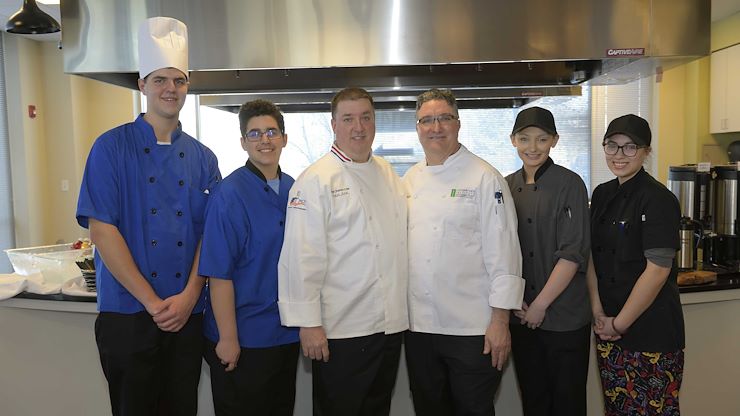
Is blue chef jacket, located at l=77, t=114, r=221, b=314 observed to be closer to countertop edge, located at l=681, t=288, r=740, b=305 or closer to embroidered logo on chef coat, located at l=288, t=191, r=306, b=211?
embroidered logo on chef coat, located at l=288, t=191, r=306, b=211

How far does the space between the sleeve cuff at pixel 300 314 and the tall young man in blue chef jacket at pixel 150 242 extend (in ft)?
1.01

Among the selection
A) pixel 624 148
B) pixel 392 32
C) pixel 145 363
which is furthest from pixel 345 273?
pixel 392 32

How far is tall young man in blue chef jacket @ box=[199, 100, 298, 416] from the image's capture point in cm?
164

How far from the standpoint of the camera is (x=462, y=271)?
68.2 inches

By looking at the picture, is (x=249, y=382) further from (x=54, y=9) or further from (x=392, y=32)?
(x=54, y=9)

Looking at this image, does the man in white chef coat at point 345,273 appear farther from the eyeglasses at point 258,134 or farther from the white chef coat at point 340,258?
the eyeglasses at point 258,134

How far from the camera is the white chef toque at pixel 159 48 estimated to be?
166 cm

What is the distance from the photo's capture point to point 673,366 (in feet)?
5.72

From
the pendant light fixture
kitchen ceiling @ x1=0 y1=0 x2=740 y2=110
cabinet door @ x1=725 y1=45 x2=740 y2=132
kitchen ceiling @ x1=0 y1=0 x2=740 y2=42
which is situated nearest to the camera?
the pendant light fixture

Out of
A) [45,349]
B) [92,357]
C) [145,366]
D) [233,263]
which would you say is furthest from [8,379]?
[233,263]

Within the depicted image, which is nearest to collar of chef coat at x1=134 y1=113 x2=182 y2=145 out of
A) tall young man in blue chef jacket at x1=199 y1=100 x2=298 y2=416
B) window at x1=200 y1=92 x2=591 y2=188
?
tall young man in blue chef jacket at x1=199 y1=100 x2=298 y2=416

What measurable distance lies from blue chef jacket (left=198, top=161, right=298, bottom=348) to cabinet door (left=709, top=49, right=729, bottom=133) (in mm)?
4732

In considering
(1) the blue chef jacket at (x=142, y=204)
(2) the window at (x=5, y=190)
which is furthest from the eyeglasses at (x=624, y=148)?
(2) the window at (x=5, y=190)

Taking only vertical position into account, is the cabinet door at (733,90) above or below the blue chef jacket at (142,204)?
above
